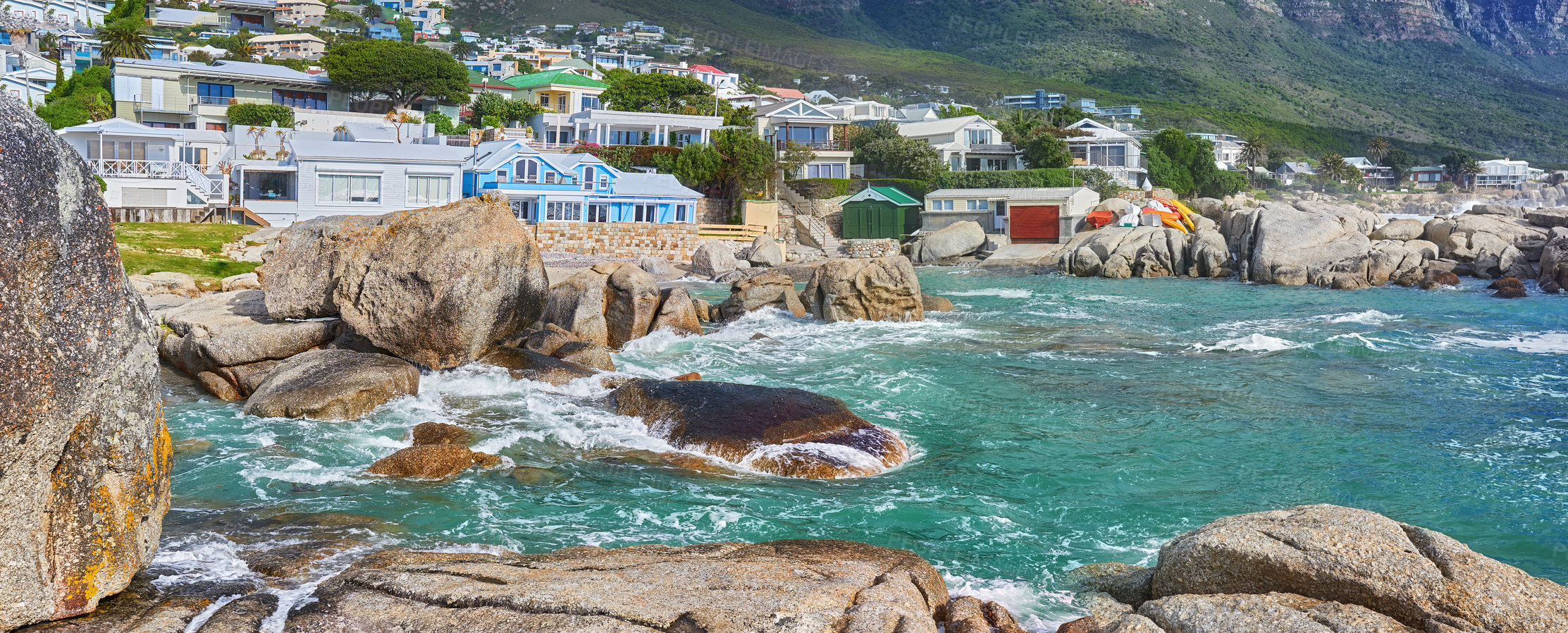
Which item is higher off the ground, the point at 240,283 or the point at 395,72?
Answer: the point at 395,72

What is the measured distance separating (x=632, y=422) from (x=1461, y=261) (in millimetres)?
45700

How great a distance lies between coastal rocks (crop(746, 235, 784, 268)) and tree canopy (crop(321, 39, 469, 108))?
4399cm

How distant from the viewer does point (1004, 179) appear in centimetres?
7219

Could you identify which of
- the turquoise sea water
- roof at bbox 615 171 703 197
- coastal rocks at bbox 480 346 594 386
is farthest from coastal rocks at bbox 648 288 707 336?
roof at bbox 615 171 703 197

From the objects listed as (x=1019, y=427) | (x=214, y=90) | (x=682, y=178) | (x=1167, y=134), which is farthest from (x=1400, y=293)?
(x=214, y=90)

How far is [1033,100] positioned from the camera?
135m

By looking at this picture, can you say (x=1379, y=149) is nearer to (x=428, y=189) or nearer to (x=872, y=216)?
(x=872, y=216)

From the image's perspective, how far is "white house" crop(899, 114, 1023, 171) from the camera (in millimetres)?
78812

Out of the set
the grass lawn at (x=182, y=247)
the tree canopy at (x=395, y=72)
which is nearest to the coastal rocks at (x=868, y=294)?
the grass lawn at (x=182, y=247)

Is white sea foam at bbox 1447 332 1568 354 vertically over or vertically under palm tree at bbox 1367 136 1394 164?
under

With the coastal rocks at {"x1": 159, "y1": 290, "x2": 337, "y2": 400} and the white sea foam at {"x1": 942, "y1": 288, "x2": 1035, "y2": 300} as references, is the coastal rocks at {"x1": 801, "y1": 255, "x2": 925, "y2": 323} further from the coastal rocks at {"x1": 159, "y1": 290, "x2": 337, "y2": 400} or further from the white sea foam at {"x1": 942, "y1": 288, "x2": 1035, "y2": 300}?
the coastal rocks at {"x1": 159, "y1": 290, "x2": 337, "y2": 400}

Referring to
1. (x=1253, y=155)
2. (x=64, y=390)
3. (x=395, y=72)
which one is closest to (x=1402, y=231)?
(x=1253, y=155)

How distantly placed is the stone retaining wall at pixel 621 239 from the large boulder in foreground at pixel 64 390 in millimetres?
44330

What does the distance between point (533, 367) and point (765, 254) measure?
31118mm
